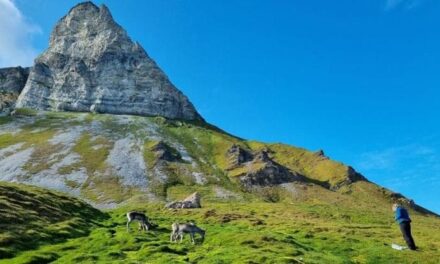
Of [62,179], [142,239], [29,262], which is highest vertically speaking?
[62,179]

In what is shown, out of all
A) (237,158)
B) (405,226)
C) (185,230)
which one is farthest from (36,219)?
(237,158)

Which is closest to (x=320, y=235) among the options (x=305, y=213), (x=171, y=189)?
(x=305, y=213)

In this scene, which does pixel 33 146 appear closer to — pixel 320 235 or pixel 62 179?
pixel 62 179

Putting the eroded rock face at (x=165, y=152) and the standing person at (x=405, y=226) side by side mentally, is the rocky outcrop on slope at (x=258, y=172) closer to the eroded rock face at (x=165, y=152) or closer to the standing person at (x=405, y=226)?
the eroded rock face at (x=165, y=152)

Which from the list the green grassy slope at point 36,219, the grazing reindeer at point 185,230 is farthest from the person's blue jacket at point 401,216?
the green grassy slope at point 36,219

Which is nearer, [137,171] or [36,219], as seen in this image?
[36,219]

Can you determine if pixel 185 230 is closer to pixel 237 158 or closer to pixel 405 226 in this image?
pixel 405 226

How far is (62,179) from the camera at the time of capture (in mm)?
148625

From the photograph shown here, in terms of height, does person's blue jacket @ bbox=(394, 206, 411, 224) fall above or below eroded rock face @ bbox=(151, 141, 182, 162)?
below

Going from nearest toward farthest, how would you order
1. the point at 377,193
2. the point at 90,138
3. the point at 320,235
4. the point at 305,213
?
the point at 320,235 < the point at 305,213 < the point at 377,193 < the point at 90,138

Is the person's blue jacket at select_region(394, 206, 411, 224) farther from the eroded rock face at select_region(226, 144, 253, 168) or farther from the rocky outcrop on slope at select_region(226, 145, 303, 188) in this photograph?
the eroded rock face at select_region(226, 144, 253, 168)

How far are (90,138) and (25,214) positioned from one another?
153 meters

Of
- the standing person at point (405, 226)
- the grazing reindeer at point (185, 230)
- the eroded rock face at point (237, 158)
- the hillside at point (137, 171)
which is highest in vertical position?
the eroded rock face at point (237, 158)

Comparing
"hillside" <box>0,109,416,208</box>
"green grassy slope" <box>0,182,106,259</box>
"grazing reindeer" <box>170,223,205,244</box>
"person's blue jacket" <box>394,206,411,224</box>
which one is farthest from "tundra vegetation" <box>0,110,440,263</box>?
"person's blue jacket" <box>394,206,411,224</box>
